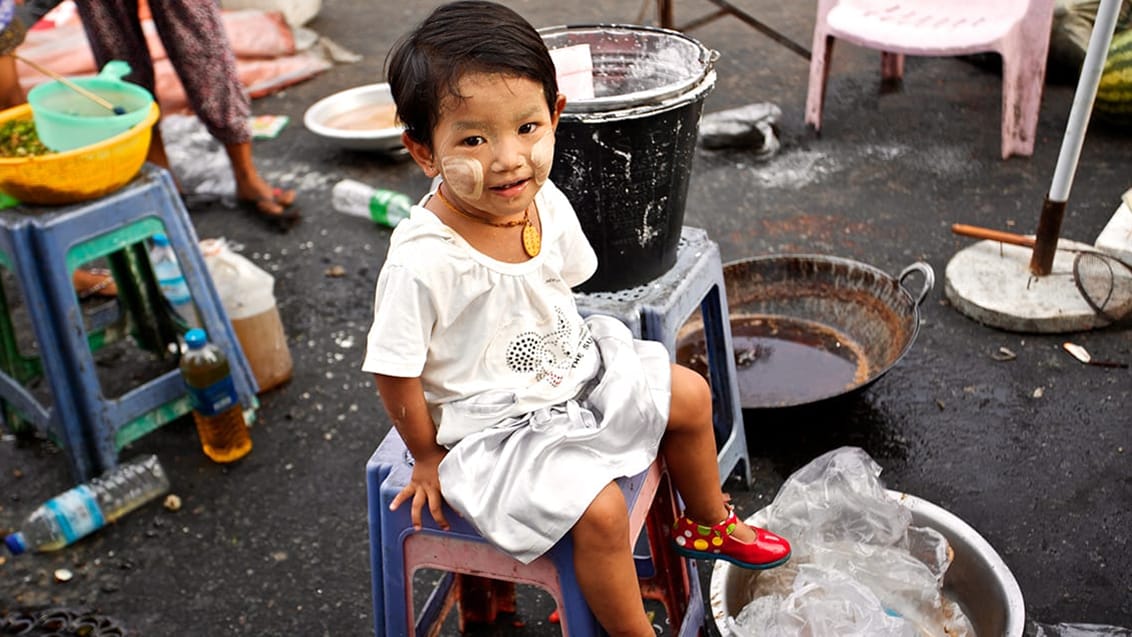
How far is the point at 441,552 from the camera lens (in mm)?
1693

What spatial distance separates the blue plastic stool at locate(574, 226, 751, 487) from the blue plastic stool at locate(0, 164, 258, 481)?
1392 mm

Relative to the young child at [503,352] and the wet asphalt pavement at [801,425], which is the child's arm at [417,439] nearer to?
the young child at [503,352]

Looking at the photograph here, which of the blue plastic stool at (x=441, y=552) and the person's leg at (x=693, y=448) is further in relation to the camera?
the person's leg at (x=693, y=448)

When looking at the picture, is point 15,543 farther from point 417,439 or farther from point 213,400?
point 417,439

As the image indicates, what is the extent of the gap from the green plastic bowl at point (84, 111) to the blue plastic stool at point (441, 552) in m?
1.46

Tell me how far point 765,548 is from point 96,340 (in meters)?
2.57

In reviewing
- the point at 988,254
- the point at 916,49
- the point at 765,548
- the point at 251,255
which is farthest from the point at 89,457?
the point at 916,49

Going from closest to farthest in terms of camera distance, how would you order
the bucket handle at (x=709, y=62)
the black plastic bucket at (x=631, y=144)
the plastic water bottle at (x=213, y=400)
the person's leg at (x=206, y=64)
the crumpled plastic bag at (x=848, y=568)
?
the crumpled plastic bag at (x=848, y=568) → the black plastic bucket at (x=631, y=144) → the bucket handle at (x=709, y=62) → the plastic water bottle at (x=213, y=400) → the person's leg at (x=206, y=64)

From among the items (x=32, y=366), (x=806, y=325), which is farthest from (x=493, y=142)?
(x=32, y=366)

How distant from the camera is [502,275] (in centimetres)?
162

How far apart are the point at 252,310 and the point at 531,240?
1.71m

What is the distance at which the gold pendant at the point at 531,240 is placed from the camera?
169cm

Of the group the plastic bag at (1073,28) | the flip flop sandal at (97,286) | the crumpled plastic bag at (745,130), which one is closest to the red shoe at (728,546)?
the flip flop sandal at (97,286)

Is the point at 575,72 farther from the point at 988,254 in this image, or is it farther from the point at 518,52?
the point at 988,254
